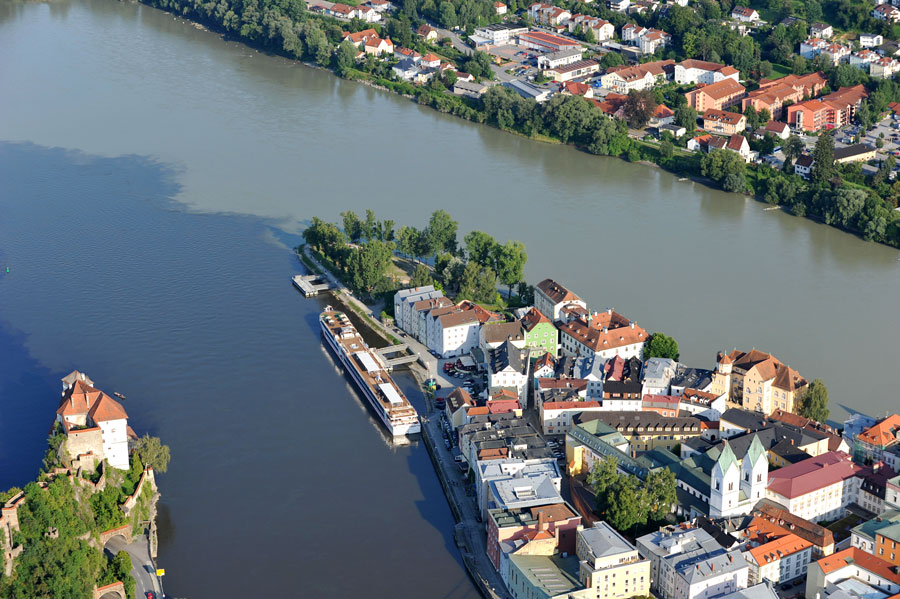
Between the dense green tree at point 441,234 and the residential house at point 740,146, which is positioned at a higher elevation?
the residential house at point 740,146

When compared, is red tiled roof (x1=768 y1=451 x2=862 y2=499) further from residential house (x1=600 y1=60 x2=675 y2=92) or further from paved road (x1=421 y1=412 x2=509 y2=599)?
residential house (x1=600 y1=60 x2=675 y2=92)

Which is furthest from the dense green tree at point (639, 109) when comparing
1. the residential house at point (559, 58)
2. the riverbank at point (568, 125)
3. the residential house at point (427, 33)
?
the residential house at point (427, 33)

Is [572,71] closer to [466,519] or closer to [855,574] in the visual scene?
[466,519]

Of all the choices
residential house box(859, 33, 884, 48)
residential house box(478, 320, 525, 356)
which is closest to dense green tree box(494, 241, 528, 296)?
residential house box(478, 320, 525, 356)

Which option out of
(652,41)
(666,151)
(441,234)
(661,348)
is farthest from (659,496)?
(652,41)

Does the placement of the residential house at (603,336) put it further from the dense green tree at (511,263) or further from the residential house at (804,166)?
the residential house at (804,166)

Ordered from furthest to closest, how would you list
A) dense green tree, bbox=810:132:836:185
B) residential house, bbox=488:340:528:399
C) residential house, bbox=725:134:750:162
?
residential house, bbox=725:134:750:162
dense green tree, bbox=810:132:836:185
residential house, bbox=488:340:528:399
